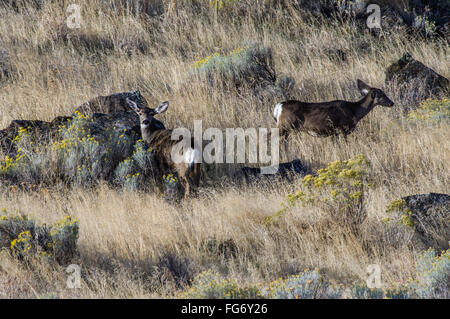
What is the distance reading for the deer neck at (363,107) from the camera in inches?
402

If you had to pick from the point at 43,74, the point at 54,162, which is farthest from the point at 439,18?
the point at 54,162

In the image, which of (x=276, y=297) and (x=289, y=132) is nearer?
(x=276, y=297)

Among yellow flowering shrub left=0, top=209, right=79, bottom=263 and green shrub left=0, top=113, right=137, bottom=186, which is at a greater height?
green shrub left=0, top=113, right=137, bottom=186

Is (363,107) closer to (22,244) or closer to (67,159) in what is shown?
(67,159)

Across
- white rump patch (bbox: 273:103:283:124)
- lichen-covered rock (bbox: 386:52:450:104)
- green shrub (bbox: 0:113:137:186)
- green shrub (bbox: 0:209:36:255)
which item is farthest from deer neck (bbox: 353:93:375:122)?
green shrub (bbox: 0:209:36:255)

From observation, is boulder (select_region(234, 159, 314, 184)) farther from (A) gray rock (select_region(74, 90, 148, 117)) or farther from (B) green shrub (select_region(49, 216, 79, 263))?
(B) green shrub (select_region(49, 216, 79, 263))

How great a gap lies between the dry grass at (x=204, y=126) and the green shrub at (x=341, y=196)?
15 cm

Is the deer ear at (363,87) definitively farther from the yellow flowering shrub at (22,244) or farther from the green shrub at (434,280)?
the yellow flowering shrub at (22,244)

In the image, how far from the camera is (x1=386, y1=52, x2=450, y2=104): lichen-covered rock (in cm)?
1141

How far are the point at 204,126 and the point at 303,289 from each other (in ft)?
18.1

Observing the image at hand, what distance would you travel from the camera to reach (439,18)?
15.2 meters

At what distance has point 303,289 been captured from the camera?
5559 millimetres
